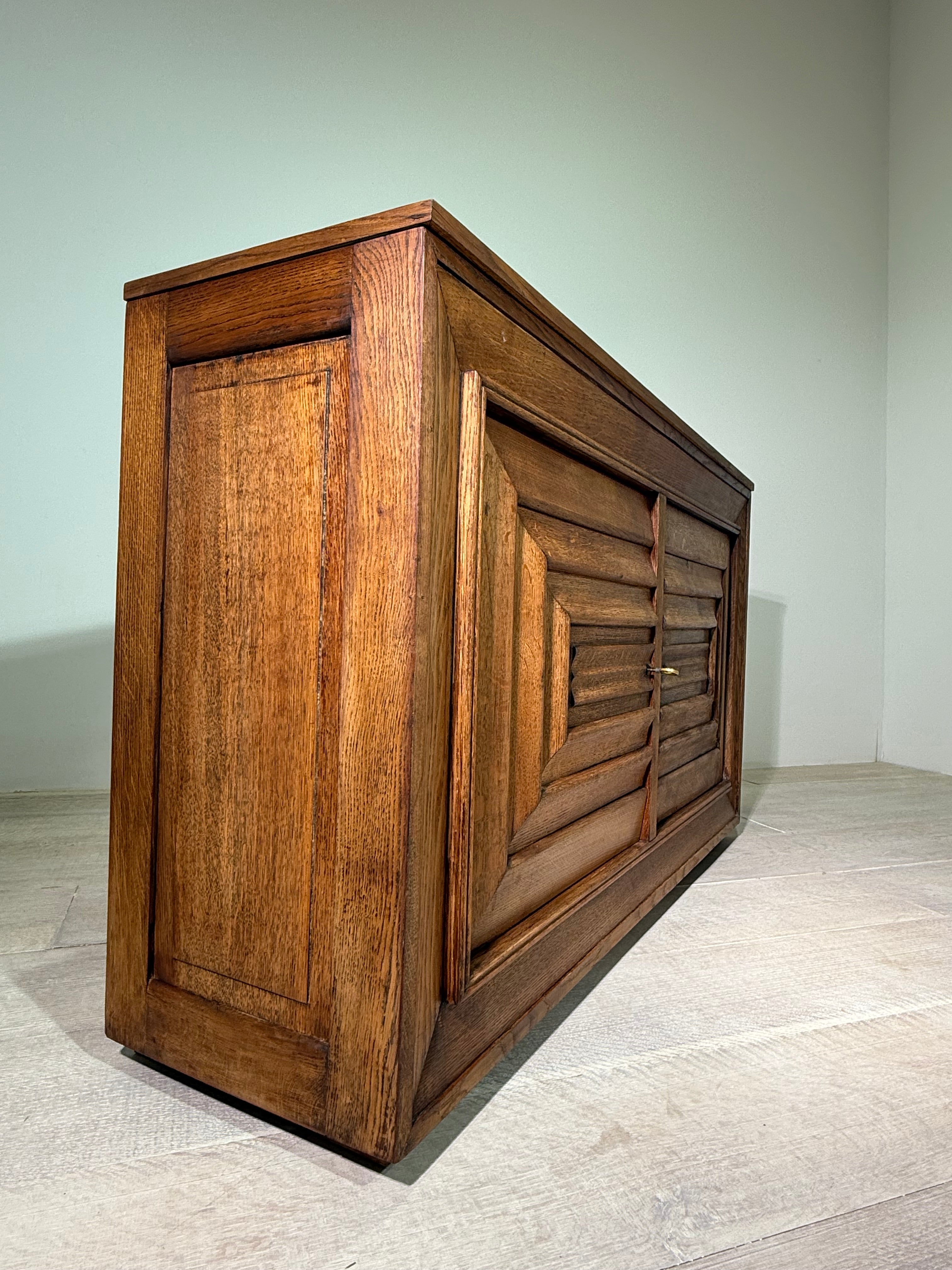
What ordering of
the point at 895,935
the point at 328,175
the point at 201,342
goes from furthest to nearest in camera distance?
the point at 328,175, the point at 895,935, the point at 201,342

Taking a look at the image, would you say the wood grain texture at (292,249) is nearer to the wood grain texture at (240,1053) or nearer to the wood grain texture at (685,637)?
the wood grain texture at (240,1053)

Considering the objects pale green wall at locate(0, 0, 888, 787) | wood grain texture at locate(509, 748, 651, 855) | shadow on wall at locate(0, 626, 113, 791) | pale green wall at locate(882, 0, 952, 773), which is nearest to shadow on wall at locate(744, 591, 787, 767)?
pale green wall at locate(0, 0, 888, 787)

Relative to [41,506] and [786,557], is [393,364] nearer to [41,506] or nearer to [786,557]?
[41,506]

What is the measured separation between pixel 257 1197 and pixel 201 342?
0.61 m

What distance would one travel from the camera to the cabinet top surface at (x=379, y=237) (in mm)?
530

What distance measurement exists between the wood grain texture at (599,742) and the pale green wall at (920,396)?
6.20 ft

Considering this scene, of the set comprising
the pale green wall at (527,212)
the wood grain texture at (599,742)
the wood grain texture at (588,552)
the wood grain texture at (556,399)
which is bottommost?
the wood grain texture at (599,742)

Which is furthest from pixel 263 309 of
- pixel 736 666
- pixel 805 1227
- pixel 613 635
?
pixel 736 666

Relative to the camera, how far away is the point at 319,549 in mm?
583

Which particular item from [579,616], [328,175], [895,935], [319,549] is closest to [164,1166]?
[319,549]

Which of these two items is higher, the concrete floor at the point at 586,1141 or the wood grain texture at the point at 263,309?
the wood grain texture at the point at 263,309

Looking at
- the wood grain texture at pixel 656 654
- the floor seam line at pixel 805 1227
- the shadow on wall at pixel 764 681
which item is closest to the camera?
the floor seam line at pixel 805 1227

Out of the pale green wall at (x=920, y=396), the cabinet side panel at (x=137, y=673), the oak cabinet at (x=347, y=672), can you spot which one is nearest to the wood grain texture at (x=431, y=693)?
the oak cabinet at (x=347, y=672)

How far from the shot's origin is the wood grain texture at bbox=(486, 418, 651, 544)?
0.68 meters
